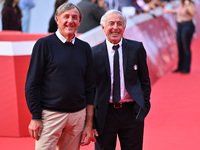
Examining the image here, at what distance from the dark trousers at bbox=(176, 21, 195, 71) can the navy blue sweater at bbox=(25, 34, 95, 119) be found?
709cm

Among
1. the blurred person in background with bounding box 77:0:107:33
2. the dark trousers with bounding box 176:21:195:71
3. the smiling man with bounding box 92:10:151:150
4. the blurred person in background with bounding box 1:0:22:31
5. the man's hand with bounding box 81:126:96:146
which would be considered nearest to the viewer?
the man's hand with bounding box 81:126:96:146

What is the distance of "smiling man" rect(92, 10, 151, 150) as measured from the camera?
3.40 meters

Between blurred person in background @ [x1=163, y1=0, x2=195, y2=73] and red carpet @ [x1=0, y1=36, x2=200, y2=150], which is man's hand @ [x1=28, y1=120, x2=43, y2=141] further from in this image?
blurred person in background @ [x1=163, y1=0, x2=195, y2=73]

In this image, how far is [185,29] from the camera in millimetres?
9727

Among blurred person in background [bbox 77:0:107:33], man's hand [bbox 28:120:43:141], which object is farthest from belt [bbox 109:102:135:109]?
blurred person in background [bbox 77:0:107:33]

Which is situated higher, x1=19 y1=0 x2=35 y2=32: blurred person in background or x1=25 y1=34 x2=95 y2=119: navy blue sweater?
x1=19 y1=0 x2=35 y2=32: blurred person in background

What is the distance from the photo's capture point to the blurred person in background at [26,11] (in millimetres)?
9671

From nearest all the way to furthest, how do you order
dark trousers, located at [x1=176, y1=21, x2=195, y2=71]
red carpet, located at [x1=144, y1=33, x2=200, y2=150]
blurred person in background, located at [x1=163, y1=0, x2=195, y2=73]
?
1. red carpet, located at [x1=144, y1=33, x2=200, y2=150]
2. blurred person in background, located at [x1=163, y1=0, x2=195, y2=73]
3. dark trousers, located at [x1=176, y1=21, x2=195, y2=71]

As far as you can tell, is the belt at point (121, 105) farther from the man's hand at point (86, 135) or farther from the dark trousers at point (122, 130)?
the man's hand at point (86, 135)

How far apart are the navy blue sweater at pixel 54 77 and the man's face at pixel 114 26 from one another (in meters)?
0.39

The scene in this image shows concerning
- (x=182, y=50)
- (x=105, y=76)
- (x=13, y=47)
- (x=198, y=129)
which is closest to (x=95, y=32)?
(x=13, y=47)

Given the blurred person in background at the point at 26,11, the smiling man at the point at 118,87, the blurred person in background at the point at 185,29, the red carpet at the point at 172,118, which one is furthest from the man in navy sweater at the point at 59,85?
the blurred person in background at the point at 185,29

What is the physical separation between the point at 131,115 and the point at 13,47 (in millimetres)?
2177

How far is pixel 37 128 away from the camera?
3.02m
